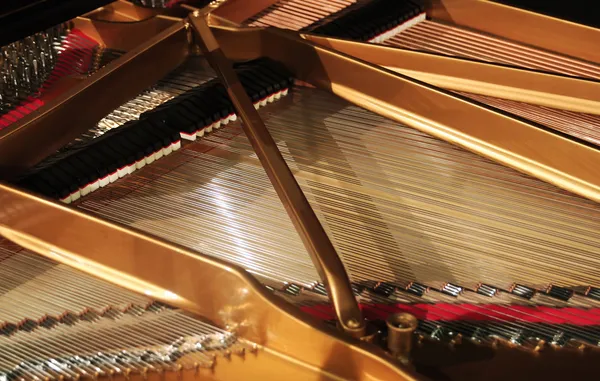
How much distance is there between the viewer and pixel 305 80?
2.38 m

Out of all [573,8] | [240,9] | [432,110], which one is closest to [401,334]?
[432,110]

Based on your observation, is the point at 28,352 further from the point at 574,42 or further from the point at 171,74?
the point at 574,42

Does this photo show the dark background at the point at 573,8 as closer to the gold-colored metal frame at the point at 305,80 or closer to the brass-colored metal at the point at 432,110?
the gold-colored metal frame at the point at 305,80

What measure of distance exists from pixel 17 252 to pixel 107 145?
371 mm

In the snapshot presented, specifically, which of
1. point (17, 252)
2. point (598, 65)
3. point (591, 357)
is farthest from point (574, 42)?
point (17, 252)

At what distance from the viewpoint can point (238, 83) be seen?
2154 millimetres

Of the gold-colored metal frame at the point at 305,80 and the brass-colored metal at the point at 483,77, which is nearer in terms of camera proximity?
the gold-colored metal frame at the point at 305,80

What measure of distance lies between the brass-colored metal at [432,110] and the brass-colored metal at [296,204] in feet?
0.57

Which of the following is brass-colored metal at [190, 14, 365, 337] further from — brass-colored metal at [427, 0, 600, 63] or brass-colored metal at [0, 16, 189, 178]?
brass-colored metal at [427, 0, 600, 63]

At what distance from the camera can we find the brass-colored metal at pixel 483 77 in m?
2.23

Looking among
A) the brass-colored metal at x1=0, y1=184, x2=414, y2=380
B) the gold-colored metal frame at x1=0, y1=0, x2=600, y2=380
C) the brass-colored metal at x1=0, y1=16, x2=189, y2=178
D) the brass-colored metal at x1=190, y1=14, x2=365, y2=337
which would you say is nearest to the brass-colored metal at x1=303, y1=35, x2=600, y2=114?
the gold-colored metal frame at x1=0, y1=0, x2=600, y2=380

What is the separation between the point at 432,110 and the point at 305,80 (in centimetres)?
42

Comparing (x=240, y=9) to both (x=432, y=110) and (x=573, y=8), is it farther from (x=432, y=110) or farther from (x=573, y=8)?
(x=573, y=8)

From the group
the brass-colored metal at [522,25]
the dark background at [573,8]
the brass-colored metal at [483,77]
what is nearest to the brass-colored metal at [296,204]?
the brass-colored metal at [483,77]
